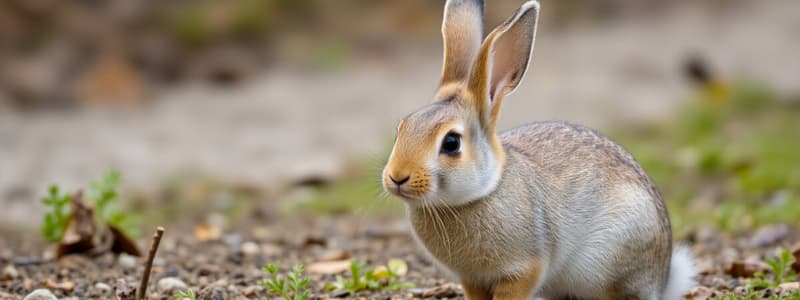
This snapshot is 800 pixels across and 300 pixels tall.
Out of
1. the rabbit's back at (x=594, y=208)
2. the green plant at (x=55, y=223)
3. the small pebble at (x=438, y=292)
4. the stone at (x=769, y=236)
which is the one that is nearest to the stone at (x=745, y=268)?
the rabbit's back at (x=594, y=208)

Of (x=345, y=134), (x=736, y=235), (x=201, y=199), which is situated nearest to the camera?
(x=736, y=235)

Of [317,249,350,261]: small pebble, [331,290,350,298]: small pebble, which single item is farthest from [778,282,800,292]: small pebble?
[317,249,350,261]: small pebble

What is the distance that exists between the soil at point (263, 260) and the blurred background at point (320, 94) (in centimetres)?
118

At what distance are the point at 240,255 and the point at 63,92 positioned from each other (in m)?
6.20

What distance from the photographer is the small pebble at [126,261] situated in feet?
20.2

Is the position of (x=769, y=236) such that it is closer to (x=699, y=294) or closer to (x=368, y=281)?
Answer: (x=699, y=294)

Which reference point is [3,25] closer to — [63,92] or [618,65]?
[63,92]

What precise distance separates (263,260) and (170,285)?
123 cm

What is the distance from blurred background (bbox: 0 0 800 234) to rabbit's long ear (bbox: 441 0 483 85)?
13.1 ft

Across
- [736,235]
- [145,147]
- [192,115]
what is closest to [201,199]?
[145,147]

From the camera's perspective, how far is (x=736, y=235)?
24.9 ft

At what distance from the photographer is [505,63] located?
4.98 m

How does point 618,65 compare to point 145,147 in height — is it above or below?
above

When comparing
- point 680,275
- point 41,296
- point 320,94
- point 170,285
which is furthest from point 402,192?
point 320,94
